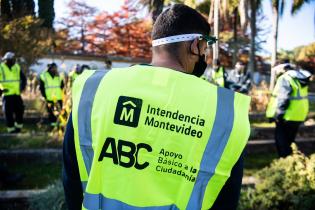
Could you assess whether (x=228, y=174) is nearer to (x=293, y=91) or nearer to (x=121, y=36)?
(x=293, y=91)

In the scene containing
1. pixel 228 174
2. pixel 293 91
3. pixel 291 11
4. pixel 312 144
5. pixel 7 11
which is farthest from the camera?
pixel 291 11

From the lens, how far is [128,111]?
1.70 meters

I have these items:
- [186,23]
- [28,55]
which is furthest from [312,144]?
[28,55]

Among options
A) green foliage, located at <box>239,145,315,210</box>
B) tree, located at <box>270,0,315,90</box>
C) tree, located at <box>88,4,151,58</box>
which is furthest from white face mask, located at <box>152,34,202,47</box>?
tree, located at <box>88,4,151,58</box>

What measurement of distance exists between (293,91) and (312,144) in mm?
2277

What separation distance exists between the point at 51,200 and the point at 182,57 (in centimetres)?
312

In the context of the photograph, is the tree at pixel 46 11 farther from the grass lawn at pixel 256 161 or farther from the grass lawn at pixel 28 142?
the grass lawn at pixel 256 161

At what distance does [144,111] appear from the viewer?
1696 millimetres

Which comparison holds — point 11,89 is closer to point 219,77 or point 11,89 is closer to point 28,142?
point 28,142

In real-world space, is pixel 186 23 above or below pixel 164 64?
above

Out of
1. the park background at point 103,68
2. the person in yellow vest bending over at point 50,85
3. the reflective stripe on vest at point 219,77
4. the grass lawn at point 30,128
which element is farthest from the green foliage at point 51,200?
the reflective stripe on vest at point 219,77

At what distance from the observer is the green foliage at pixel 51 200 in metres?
4.32

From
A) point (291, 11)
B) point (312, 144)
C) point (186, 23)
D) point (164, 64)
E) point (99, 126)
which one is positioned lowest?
point (312, 144)

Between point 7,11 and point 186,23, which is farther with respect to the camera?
point 7,11
